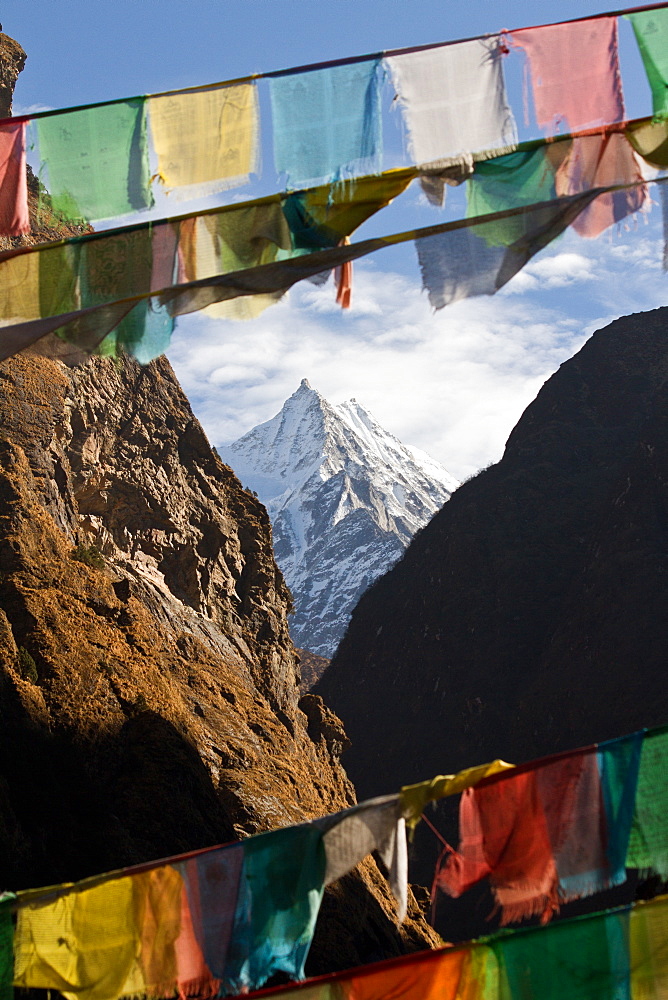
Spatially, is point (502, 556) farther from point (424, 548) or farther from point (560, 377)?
point (560, 377)

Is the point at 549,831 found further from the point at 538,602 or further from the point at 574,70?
the point at 538,602

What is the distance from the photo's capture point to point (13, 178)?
749 cm

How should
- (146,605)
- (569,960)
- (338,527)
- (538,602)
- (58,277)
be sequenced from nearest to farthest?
(569,960), (58,277), (146,605), (538,602), (338,527)

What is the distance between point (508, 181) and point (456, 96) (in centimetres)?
74

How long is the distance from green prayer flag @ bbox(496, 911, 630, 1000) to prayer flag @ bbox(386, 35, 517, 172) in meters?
5.02

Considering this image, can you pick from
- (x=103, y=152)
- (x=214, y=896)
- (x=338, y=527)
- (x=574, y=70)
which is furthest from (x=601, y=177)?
(x=338, y=527)

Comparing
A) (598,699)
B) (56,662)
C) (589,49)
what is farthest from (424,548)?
(589,49)

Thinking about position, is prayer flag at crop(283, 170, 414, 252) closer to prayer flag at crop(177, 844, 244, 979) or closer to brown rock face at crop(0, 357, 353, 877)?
prayer flag at crop(177, 844, 244, 979)

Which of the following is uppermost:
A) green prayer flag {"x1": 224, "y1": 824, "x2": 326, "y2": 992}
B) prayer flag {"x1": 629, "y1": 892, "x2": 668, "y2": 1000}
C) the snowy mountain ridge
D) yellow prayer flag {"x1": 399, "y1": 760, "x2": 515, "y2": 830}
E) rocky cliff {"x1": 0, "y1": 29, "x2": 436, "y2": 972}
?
the snowy mountain ridge

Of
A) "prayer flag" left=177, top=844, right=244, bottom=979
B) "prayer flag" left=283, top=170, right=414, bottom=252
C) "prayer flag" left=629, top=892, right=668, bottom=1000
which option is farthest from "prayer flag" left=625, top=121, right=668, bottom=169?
"prayer flag" left=177, top=844, right=244, bottom=979

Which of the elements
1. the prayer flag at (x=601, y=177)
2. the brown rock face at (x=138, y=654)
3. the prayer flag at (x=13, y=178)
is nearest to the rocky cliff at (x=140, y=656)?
the brown rock face at (x=138, y=654)

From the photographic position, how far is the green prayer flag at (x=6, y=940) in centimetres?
530

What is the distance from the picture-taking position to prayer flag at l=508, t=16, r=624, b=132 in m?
7.14

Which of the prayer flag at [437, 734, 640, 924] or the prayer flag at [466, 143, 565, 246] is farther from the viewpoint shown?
the prayer flag at [466, 143, 565, 246]
